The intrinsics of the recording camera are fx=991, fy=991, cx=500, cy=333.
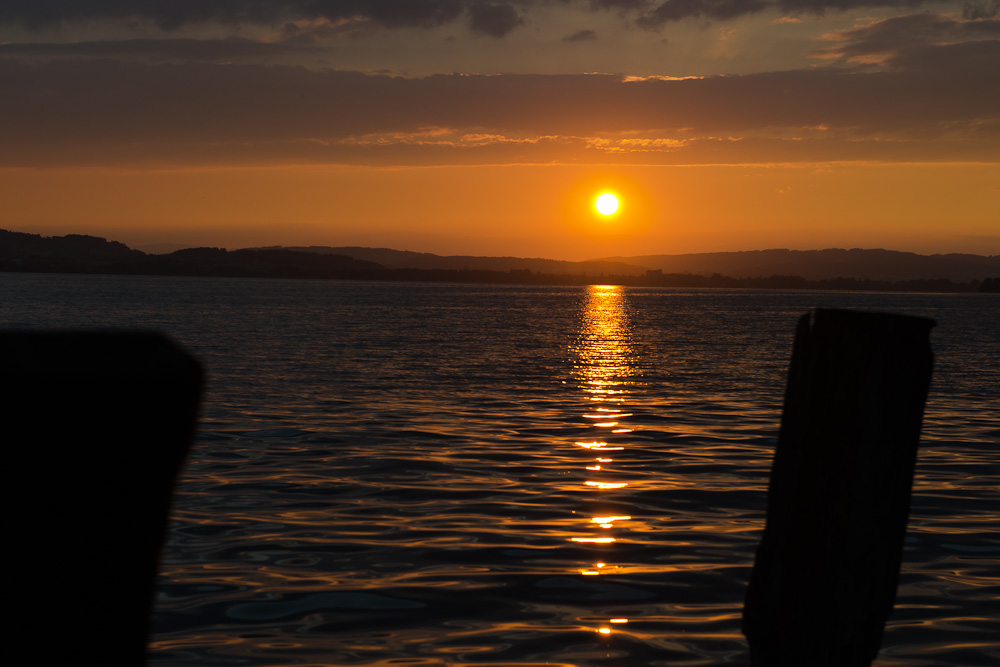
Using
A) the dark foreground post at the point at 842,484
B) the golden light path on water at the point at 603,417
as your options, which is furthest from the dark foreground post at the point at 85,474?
the golden light path on water at the point at 603,417

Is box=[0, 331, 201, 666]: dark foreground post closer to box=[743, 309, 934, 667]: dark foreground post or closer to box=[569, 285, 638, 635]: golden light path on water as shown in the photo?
box=[743, 309, 934, 667]: dark foreground post

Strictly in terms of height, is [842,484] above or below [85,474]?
below

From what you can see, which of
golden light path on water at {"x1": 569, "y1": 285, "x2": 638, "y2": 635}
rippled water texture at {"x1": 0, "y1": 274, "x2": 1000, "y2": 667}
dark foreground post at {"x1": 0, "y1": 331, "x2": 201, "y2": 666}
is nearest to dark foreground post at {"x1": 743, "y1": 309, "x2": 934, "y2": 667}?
dark foreground post at {"x1": 0, "y1": 331, "x2": 201, "y2": 666}

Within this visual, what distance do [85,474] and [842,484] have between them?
282 centimetres

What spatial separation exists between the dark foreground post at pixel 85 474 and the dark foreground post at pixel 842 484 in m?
2.63

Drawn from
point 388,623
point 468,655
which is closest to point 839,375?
point 468,655

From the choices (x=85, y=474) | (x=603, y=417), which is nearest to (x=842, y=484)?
(x=85, y=474)

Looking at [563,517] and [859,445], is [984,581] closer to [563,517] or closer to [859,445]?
[563,517]

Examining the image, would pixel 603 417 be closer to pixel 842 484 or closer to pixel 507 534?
pixel 507 534

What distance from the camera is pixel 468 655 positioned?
705 cm

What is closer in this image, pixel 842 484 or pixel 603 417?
pixel 842 484

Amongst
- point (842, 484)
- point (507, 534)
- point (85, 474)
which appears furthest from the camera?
point (507, 534)

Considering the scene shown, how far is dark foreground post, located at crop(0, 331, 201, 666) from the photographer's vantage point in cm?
132

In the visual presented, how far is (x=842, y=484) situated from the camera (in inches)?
139
